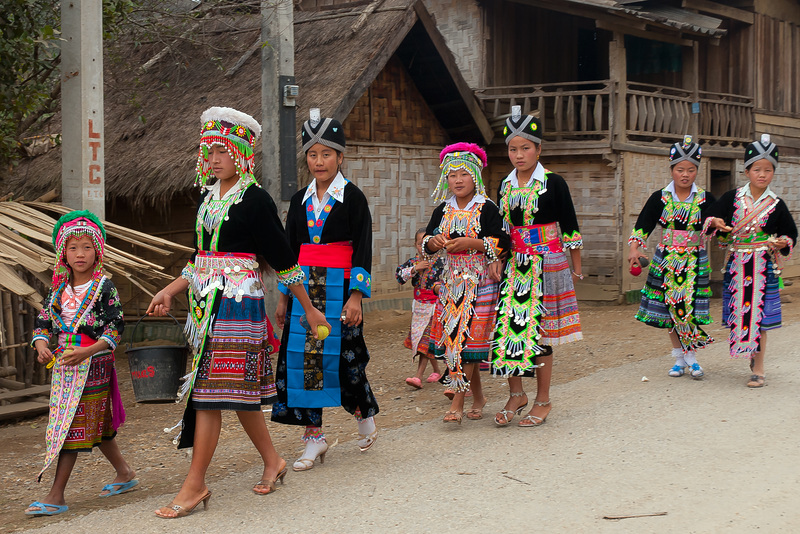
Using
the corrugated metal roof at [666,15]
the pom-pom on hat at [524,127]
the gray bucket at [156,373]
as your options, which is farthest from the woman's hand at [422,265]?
the corrugated metal roof at [666,15]

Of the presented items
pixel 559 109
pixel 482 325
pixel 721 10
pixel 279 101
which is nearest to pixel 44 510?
pixel 482 325

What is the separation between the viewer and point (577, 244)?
592 cm

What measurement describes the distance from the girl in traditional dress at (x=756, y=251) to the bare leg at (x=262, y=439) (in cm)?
404

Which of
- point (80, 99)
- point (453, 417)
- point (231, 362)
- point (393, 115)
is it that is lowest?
point (453, 417)

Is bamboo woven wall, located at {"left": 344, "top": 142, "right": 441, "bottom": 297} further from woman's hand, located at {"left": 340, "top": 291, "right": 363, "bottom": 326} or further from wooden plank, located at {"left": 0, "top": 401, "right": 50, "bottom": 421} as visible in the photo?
woman's hand, located at {"left": 340, "top": 291, "right": 363, "bottom": 326}

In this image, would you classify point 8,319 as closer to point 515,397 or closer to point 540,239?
point 515,397

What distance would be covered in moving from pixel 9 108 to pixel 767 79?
13.5m

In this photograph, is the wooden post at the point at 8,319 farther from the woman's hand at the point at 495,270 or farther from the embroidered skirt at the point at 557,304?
the embroidered skirt at the point at 557,304

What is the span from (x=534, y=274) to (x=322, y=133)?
5.77 ft

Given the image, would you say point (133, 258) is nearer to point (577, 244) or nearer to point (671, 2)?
point (577, 244)

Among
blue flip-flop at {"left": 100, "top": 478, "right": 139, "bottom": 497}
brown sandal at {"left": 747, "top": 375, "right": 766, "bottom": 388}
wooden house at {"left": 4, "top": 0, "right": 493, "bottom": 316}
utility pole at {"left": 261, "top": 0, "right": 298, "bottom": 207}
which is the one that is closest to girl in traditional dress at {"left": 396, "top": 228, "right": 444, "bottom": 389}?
utility pole at {"left": 261, "top": 0, "right": 298, "bottom": 207}

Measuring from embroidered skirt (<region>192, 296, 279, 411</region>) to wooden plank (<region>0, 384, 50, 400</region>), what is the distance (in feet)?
12.4

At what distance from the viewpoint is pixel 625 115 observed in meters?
13.6

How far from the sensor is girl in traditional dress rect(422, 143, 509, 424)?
5875mm
